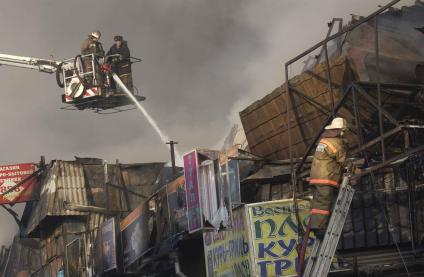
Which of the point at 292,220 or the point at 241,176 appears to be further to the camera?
the point at 241,176

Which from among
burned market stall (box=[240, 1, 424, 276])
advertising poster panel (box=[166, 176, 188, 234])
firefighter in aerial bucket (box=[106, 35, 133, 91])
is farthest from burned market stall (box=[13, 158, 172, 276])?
burned market stall (box=[240, 1, 424, 276])

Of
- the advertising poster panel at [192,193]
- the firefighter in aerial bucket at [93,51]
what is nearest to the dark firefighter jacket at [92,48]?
the firefighter in aerial bucket at [93,51]

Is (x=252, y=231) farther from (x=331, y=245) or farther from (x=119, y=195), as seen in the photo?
(x=119, y=195)

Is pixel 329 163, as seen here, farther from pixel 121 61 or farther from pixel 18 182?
pixel 18 182

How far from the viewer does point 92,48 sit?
32.6 meters

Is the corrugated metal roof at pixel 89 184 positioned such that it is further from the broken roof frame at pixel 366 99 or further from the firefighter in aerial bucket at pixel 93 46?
the broken roof frame at pixel 366 99

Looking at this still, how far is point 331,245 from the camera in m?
10.9

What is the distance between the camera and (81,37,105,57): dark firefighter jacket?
32562 mm

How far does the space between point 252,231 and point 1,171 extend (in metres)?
20.6

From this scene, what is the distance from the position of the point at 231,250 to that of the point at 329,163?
7.93 metres

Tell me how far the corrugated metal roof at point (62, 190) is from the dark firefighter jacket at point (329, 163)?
75.5ft

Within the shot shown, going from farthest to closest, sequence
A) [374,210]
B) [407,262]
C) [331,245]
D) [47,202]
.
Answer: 1. [47,202]
2. [374,210]
3. [407,262]
4. [331,245]

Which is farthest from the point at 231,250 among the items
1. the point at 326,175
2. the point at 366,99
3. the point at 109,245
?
the point at 109,245

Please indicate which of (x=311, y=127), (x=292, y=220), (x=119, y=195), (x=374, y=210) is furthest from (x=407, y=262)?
(x=119, y=195)
